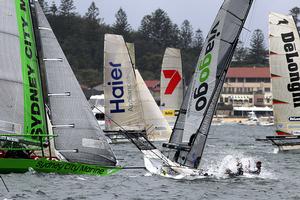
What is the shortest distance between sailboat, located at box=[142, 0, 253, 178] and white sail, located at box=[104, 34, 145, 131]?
56.2 ft

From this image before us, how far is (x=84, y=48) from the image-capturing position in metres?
166

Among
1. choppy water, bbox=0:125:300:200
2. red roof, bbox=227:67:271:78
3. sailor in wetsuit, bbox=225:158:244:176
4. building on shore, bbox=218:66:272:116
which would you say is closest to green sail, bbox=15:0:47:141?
choppy water, bbox=0:125:300:200

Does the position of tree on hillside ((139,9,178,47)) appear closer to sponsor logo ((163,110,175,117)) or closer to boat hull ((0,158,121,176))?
sponsor logo ((163,110,175,117))

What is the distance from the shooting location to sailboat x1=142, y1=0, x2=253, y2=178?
2419 centimetres

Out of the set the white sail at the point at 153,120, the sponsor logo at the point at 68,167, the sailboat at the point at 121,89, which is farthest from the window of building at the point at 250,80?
the sponsor logo at the point at 68,167

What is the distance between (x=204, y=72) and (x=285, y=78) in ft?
47.2

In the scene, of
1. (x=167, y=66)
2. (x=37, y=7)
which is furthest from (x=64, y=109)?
(x=167, y=66)

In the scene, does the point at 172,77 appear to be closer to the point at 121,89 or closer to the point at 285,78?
the point at 121,89

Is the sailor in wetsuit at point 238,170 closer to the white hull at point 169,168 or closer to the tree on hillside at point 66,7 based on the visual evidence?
the white hull at point 169,168

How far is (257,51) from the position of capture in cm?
17875

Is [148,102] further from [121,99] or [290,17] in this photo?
[290,17]

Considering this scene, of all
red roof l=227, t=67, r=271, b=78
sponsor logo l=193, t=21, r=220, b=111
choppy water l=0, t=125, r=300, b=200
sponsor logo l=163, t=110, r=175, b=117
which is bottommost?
red roof l=227, t=67, r=271, b=78

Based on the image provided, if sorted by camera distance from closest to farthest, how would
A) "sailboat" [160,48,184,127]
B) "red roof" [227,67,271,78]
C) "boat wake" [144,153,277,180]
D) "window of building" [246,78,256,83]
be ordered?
1. "boat wake" [144,153,277,180]
2. "sailboat" [160,48,184,127]
3. "red roof" [227,67,271,78]
4. "window of building" [246,78,256,83]

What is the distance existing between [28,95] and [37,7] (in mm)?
2561
